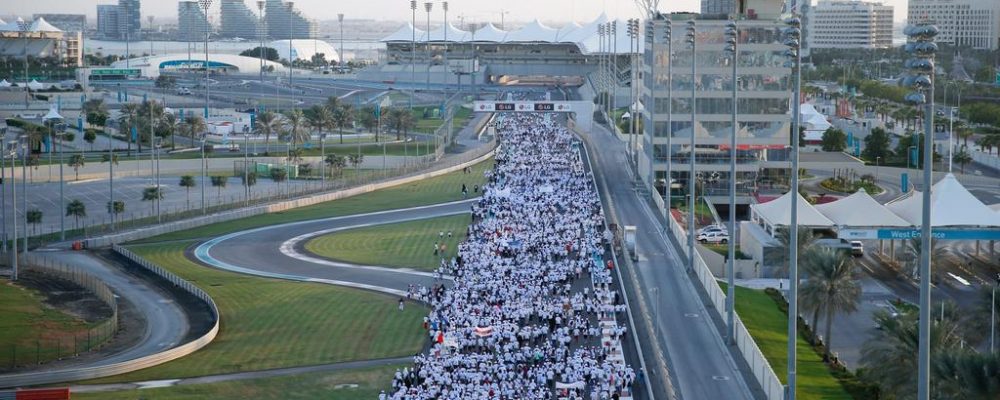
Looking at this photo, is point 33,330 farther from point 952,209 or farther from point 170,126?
point 170,126

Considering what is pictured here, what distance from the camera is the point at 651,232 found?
64250 mm

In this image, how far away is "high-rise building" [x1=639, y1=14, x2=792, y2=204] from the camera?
3130 inches

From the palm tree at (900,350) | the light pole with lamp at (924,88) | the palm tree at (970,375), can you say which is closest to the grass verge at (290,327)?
the palm tree at (900,350)

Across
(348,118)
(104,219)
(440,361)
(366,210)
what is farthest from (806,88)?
(440,361)

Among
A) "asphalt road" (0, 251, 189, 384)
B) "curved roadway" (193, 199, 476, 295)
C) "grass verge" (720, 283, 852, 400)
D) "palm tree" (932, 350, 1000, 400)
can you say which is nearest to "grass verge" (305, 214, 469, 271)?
"curved roadway" (193, 199, 476, 295)

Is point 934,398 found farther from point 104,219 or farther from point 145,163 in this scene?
point 145,163

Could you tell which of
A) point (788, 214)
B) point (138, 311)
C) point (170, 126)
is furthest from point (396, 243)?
point (170, 126)

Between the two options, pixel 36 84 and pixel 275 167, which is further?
pixel 36 84

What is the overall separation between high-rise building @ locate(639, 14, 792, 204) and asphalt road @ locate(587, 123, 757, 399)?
10.1 meters

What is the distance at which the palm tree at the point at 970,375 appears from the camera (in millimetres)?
29891

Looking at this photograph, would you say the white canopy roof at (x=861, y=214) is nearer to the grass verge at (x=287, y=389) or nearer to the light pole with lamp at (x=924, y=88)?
the grass verge at (x=287, y=389)

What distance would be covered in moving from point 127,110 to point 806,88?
281 feet

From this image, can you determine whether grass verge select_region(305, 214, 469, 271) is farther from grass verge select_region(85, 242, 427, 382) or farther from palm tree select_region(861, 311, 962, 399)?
palm tree select_region(861, 311, 962, 399)

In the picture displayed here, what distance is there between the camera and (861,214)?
59969 mm
